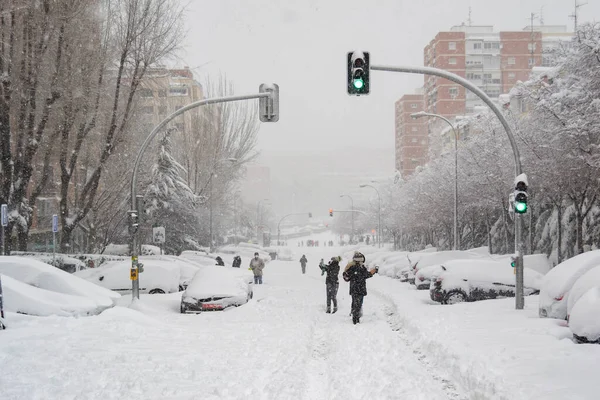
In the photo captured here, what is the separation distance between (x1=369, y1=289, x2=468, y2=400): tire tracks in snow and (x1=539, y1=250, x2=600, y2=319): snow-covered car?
116 inches

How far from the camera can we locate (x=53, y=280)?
583 inches

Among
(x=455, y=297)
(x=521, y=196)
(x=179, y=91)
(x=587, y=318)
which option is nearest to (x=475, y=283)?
(x=455, y=297)

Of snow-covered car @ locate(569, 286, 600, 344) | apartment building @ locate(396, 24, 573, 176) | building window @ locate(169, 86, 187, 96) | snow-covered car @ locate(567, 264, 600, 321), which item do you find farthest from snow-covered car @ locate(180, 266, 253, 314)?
apartment building @ locate(396, 24, 573, 176)

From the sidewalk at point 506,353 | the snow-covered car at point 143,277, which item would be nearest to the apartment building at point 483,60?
the snow-covered car at point 143,277

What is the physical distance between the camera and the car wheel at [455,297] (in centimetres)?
1994

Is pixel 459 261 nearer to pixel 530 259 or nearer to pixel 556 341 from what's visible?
pixel 530 259

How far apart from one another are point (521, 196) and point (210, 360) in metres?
8.62

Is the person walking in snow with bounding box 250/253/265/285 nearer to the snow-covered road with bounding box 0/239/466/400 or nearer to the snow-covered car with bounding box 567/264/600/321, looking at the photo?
the snow-covered road with bounding box 0/239/466/400

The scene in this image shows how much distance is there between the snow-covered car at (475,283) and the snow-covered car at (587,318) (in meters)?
9.14

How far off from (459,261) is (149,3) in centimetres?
1493

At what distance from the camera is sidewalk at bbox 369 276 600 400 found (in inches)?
297

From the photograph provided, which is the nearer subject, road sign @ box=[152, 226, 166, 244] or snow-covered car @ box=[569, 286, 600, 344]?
snow-covered car @ box=[569, 286, 600, 344]

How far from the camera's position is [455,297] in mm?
19953

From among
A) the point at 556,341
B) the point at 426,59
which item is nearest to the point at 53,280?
the point at 556,341
